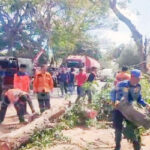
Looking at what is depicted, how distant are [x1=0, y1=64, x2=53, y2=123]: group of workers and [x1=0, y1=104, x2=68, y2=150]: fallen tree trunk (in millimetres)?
1002

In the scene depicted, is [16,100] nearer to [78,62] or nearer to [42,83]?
[42,83]

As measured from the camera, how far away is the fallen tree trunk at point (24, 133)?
20.2ft

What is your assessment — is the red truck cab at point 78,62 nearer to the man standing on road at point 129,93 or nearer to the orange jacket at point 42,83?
the orange jacket at point 42,83

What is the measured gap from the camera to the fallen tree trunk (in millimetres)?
6146

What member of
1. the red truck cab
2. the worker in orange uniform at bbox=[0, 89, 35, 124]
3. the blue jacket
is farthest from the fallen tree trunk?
the red truck cab

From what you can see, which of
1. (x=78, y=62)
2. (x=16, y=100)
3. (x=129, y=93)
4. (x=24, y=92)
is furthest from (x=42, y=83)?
(x=78, y=62)

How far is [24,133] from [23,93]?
2.45m

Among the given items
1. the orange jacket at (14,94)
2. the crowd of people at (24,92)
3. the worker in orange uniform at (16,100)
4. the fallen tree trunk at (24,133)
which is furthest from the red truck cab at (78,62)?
the fallen tree trunk at (24,133)

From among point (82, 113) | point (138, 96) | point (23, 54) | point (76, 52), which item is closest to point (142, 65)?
point (82, 113)

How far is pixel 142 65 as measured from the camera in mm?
16750

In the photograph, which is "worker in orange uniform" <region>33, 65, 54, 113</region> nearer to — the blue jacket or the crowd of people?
the crowd of people

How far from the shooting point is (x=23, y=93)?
913 cm

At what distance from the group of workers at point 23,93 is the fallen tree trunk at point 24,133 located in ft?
3.29

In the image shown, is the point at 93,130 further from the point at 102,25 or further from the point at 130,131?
the point at 102,25
